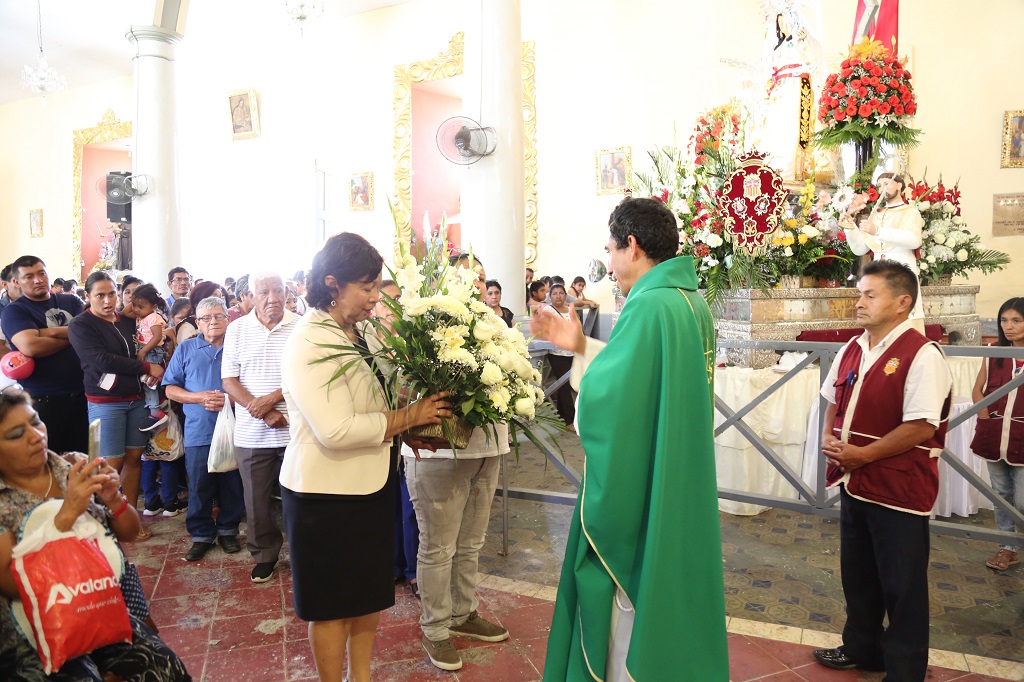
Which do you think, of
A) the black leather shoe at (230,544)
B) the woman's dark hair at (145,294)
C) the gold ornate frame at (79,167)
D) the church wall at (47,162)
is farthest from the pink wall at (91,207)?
the black leather shoe at (230,544)

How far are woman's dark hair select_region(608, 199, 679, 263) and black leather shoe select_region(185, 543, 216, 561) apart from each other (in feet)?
11.1

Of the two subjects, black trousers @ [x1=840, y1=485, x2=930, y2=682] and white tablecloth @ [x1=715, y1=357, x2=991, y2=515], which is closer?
black trousers @ [x1=840, y1=485, x2=930, y2=682]

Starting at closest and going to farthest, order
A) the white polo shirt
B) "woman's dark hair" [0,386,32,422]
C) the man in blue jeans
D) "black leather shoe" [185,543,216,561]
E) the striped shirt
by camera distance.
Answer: "woman's dark hair" [0,386,32,422], the white polo shirt, the striped shirt, "black leather shoe" [185,543,216,561], the man in blue jeans

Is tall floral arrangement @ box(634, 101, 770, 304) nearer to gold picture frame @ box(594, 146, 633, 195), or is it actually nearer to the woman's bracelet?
the woman's bracelet

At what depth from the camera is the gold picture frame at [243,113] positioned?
14328mm

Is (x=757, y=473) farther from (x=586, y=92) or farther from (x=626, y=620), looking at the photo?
(x=586, y=92)

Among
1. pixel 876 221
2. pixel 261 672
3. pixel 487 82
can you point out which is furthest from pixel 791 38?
pixel 261 672

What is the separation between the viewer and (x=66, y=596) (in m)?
2.03

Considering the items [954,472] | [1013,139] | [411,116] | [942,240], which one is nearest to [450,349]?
[954,472]

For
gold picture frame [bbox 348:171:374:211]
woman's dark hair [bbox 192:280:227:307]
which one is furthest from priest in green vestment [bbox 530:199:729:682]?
gold picture frame [bbox 348:171:374:211]

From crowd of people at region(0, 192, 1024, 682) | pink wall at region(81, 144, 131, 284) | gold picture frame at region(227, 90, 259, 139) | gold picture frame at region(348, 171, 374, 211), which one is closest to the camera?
crowd of people at region(0, 192, 1024, 682)

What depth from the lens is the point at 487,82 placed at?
639 cm

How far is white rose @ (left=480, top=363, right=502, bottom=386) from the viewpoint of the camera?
7.84ft

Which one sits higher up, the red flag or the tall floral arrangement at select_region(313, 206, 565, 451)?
the red flag
